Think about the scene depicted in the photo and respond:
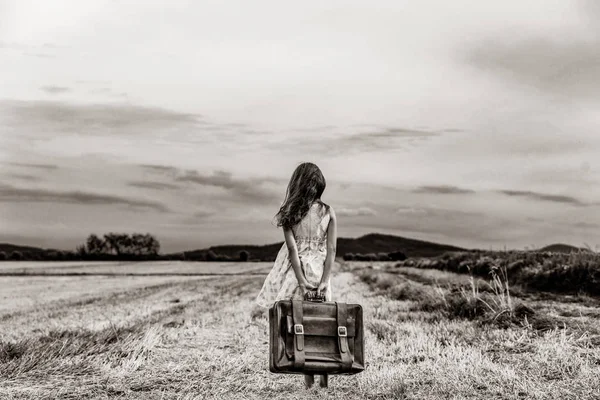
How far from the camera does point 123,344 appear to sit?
30.2ft

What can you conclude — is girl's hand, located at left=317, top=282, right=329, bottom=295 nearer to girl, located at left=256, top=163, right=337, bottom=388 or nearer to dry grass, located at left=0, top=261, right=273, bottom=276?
girl, located at left=256, top=163, right=337, bottom=388

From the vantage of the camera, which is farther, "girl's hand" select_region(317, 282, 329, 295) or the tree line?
the tree line

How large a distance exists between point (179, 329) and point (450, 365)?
16.4 ft

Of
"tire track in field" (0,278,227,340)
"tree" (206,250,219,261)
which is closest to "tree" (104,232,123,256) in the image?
"tree" (206,250,219,261)

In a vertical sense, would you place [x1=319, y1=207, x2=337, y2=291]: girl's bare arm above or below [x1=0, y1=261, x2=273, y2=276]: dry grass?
above

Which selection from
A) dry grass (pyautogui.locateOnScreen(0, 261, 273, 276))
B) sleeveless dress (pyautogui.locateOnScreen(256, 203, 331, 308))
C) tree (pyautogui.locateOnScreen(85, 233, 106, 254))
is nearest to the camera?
sleeveless dress (pyautogui.locateOnScreen(256, 203, 331, 308))

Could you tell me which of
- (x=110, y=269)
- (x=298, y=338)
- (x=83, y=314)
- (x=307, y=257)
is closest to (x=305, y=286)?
(x=307, y=257)

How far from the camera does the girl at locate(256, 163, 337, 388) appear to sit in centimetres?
687

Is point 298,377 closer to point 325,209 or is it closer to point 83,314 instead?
point 325,209

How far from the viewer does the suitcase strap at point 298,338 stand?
20.2ft

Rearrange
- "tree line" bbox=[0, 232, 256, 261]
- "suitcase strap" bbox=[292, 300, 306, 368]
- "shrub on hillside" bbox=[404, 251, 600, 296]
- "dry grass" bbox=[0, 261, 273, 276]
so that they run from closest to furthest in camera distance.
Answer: "suitcase strap" bbox=[292, 300, 306, 368] < "shrub on hillside" bbox=[404, 251, 600, 296] < "dry grass" bbox=[0, 261, 273, 276] < "tree line" bbox=[0, 232, 256, 261]

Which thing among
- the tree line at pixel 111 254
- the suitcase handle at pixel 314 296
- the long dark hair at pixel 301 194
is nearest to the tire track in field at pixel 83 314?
the suitcase handle at pixel 314 296

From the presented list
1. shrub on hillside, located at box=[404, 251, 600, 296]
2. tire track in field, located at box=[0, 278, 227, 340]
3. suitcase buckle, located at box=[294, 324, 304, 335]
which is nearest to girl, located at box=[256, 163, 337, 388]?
suitcase buckle, located at box=[294, 324, 304, 335]

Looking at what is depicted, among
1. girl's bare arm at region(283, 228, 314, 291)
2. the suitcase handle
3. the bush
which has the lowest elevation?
the bush
